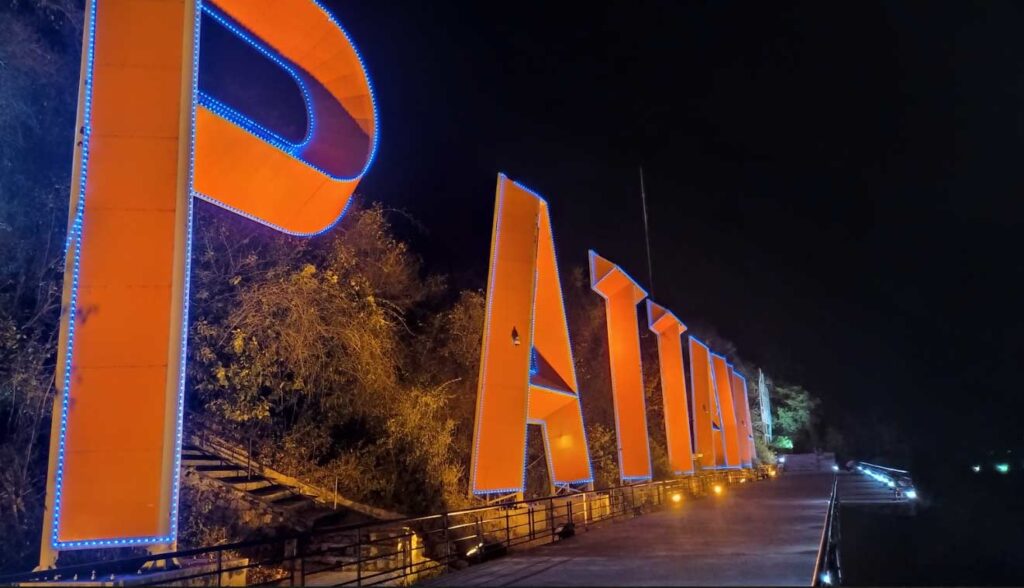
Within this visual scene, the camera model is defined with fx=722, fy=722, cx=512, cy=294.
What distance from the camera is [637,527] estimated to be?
14.0 metres

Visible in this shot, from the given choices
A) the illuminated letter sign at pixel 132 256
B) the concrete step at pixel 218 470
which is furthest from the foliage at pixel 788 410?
the illuminated letter sign at pixel 132 256

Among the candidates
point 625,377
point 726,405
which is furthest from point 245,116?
point 726,405

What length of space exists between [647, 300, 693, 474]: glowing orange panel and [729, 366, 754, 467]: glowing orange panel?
15976 mm

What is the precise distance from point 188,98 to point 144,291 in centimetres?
203

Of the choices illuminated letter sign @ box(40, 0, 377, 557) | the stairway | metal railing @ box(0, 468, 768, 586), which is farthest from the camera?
the stairway

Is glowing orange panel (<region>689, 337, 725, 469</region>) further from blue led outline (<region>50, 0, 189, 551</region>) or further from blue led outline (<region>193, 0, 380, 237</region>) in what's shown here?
blue led outline (<region>50, 0, 189, 551</region>)

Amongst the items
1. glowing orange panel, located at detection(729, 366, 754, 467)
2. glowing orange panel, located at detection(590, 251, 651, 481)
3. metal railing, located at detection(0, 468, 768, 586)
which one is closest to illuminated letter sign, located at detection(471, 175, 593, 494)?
metal railing, located at detection(0, 468, 768, 586)

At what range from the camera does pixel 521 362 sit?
1270cm

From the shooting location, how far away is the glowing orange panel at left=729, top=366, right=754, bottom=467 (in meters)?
39.9

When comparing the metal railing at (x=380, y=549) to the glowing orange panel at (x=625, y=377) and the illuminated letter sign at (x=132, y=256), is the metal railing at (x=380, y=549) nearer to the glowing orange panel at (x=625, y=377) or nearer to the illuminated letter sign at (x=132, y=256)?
the illuminated letter sign at (x=132, y=256)

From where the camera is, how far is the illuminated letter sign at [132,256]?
643 cm

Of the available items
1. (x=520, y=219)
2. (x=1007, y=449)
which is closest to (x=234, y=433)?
(x=520, y=219)

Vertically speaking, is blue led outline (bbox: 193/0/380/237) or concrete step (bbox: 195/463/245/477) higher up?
blue led outline (bbox: 193/0/380/237)

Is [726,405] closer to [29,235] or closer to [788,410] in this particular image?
[788,410]
